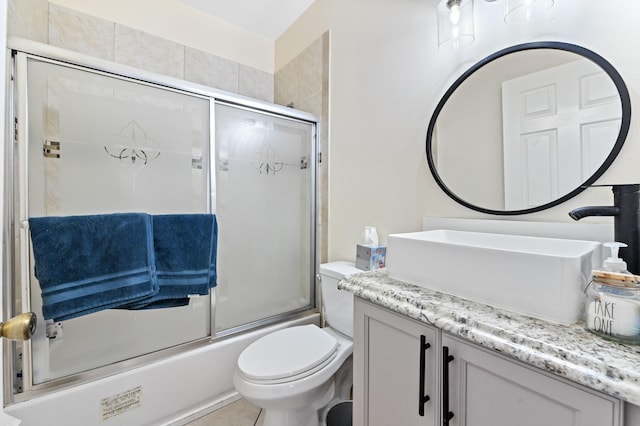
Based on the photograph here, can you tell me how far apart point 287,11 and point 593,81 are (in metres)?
1.90

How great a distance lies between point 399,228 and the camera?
1.35 m

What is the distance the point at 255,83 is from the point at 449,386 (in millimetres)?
2344

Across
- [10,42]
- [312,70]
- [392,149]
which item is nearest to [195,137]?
[10,42]

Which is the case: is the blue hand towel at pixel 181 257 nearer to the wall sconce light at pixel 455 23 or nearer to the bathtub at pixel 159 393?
the bathtub at pixel 159 393

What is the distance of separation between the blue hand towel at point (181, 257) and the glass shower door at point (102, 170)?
17 centimetres

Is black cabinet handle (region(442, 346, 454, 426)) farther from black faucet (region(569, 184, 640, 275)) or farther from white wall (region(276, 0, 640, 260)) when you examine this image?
white wall (region(276, 0, 640, 260))

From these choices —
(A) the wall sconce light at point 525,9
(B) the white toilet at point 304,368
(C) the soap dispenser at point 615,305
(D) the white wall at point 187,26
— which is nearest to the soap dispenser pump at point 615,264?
(C) the soap dispenser at point 615,305

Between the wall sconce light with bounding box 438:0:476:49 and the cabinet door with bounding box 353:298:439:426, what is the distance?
1031 mm

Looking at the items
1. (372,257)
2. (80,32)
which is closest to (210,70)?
(80,32)

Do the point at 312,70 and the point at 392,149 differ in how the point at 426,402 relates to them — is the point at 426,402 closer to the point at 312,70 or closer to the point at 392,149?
the point at 392,149

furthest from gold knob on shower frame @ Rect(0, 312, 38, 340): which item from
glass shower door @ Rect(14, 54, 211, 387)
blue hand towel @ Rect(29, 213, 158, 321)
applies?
glass shower door @ Rect(14, 54, 211, 387)

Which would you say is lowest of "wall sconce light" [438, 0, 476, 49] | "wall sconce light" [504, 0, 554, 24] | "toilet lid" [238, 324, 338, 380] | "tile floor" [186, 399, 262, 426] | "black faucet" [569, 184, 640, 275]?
"tile floor" [186, 399, 262, 426]

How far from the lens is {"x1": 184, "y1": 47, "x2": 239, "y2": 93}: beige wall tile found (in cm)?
198

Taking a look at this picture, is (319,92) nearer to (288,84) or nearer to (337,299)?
(288,84)
